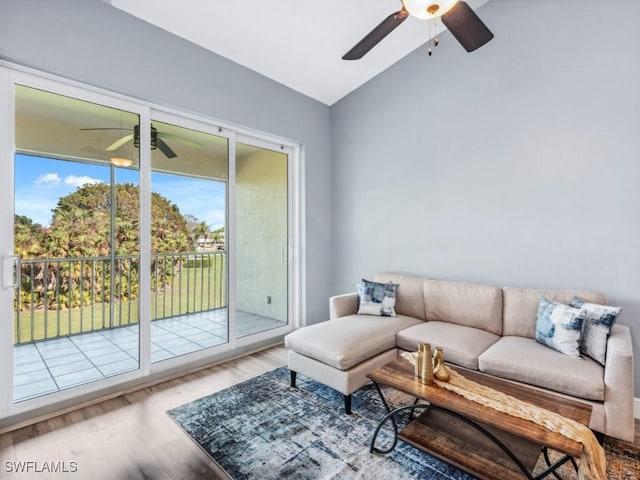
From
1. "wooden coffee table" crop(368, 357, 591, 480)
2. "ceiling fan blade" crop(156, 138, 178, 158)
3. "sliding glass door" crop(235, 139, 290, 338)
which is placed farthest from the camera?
"sliding glass door" crop(235, 139, 290, 338)

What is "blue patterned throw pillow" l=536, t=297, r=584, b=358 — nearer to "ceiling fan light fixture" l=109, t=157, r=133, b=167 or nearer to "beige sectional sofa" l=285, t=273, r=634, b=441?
"beige sectional sofa" l=285, t=273, r=634, b=441

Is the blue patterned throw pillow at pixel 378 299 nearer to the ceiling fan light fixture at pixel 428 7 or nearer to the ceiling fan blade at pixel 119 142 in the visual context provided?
the ceiling fan light fixture at pixel 428 7

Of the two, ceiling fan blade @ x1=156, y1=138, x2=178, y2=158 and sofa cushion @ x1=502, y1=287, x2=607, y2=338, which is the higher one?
ceiling fan blade @ x1=156, y1=138, x2=178, y2=158

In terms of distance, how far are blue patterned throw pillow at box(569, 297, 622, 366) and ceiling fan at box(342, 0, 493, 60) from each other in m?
2.02

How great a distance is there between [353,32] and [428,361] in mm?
3008

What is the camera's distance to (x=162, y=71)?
282 centimetres

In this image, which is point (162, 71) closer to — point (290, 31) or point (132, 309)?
point (290, 31)

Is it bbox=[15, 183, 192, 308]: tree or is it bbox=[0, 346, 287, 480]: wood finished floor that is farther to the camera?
bbox=[15, 183, 192, 308]: tree

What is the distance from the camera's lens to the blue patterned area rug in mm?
1789

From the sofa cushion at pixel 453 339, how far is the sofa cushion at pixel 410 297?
305 millimetres

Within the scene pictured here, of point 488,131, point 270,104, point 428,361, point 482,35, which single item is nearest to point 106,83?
point 270,104

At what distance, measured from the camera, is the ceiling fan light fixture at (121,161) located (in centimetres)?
272

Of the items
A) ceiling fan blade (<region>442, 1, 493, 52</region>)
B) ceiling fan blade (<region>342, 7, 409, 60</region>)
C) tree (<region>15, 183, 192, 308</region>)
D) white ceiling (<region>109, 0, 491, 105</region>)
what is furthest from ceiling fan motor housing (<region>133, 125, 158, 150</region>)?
ceiling fan blade (<region>442, 1, 493, 52</region>)

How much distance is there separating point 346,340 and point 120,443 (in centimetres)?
163
